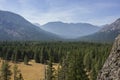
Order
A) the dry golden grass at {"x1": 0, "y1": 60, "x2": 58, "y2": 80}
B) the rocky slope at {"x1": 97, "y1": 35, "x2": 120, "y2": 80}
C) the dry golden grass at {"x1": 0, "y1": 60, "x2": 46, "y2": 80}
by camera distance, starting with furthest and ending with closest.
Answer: the dry golden grass at {"x1": 0, "y1": 60, "x2": 58, "y2": 80} < the dry golden grass at {"x1": 0, "y1": 60, "x2": 46, "y2": 80} < the rocky slope at {"x1": 97, "y1": 35, "x2": 120, "y2": 80}

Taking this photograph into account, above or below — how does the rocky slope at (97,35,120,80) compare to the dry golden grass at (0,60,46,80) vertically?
above

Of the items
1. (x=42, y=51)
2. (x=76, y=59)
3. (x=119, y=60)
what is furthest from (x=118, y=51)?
(x=42, y=51)

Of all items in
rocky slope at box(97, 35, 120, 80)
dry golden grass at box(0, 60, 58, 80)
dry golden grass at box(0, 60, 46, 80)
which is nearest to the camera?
rocky slope at box(97, 35, 120, 80)

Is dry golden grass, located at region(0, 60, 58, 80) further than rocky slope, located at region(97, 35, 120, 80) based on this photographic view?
Yes

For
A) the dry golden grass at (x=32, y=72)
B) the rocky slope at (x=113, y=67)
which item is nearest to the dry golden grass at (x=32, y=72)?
the dry golden grass at (x=32, y=72)

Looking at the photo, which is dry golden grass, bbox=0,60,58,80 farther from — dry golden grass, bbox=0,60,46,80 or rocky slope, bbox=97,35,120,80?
rocky slope, bbox=97,35,120,80

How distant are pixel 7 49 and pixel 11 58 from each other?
6.81 metres

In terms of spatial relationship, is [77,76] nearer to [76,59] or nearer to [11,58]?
[76,59]

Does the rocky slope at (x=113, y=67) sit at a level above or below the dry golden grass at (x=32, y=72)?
above

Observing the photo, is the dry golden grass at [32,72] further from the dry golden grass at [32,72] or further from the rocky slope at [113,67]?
the rocky slope at [113,67]

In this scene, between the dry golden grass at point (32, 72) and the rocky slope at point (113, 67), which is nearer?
the rocky slope at point (113, 67)

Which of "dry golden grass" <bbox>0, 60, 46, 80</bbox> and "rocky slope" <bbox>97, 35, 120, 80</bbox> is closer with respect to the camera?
"rocky slope" <bbox>97, 35, 120, 80</bbox>

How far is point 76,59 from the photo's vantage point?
1513 inches

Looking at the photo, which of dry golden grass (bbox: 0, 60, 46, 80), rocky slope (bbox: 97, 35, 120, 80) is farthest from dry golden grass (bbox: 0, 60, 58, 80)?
rocky slope (bbox: 97, 35, 120, 80)
